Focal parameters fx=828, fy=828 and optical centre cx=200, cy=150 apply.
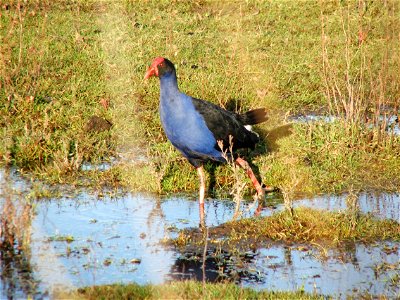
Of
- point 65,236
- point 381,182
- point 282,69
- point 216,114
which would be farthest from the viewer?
point 282,69

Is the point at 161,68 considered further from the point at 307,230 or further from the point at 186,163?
the point at 307,230

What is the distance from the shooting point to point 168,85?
7227 millimetres

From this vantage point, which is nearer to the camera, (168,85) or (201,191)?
(201,191)

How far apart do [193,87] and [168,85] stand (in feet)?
8.43

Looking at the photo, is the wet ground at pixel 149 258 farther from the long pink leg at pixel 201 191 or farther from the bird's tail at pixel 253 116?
the bird's tail at pixel 253 116

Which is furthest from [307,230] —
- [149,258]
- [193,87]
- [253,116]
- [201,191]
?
[193,87]

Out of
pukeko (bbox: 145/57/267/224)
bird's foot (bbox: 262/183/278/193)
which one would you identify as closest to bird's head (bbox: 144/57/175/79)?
pukeko (bbox: 145/57/267/224)

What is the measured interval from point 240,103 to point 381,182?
2176 millimetres

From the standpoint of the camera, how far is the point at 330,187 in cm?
785

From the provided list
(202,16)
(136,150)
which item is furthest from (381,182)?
(202,16)

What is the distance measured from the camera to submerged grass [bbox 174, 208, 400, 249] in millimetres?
6379

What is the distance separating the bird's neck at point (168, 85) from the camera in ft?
23.6

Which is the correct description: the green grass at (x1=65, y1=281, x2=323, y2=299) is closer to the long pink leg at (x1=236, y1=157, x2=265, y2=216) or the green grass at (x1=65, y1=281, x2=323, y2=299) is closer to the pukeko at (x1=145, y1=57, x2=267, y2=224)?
the pukeko at (x1=145, y1=57, x2=267, y2=224)

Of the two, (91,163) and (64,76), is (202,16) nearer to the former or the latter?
(64,76)
